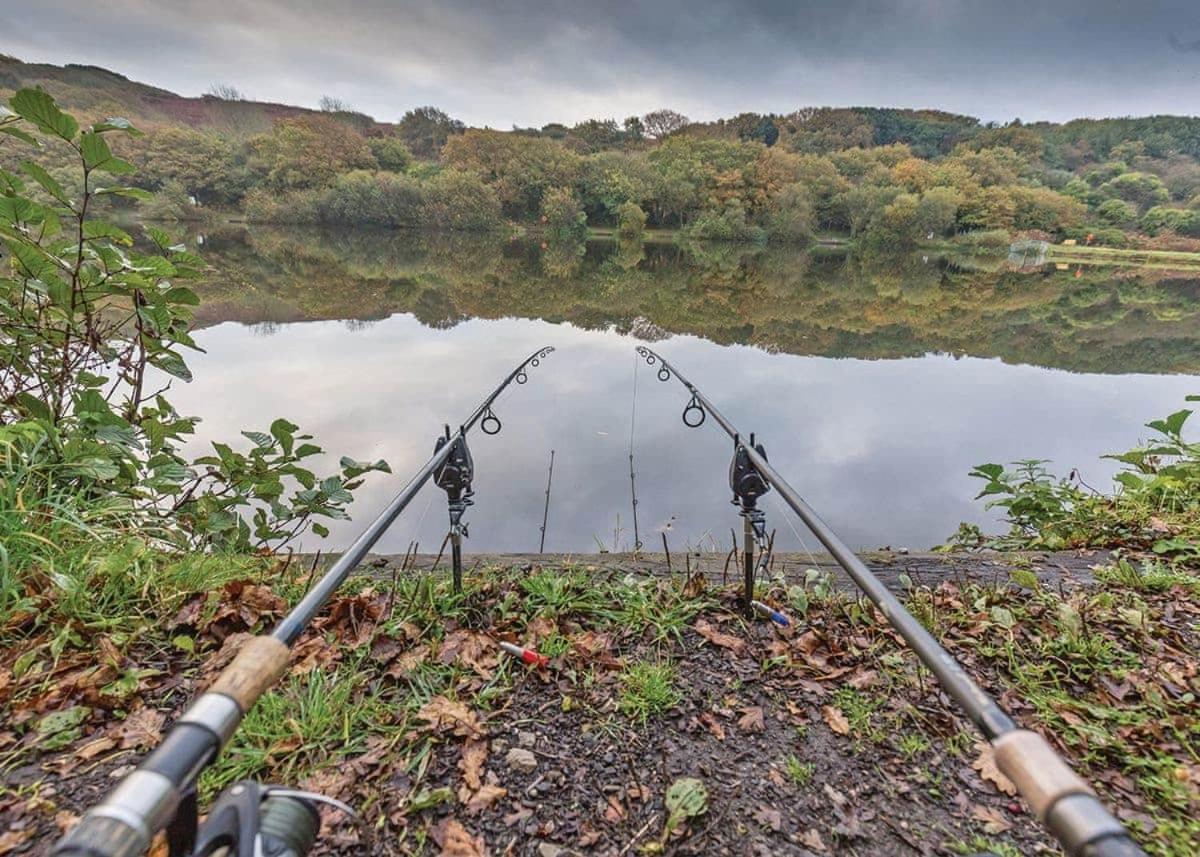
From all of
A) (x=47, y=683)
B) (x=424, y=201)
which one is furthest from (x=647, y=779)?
(x=424, y=201)

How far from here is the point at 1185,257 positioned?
42188 millimetres

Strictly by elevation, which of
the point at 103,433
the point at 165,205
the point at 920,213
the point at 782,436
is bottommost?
the point at 782,436

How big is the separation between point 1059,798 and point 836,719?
1.35 meters

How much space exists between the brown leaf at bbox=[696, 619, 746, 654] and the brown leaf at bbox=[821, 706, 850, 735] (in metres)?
0.36

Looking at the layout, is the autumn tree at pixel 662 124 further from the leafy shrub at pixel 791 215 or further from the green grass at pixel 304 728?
the green grass at pixel 304 728

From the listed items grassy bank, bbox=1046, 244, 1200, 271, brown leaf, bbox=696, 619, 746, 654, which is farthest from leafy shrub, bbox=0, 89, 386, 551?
grassy bank, bbox=1046, 244, 1200, 271

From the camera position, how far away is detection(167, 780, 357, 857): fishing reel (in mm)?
639

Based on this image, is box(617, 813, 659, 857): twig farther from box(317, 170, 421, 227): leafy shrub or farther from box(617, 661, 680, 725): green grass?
box(317, 170, 421, 227): leafy shrub

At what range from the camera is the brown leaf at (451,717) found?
64.7 inches

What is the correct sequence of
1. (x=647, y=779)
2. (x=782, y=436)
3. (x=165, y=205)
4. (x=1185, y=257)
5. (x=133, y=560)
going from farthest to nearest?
(x=1185, y=257)
(x=165, y=205)
(x=782, y=436)
(x=133, y=560)
(x=647, y=779)

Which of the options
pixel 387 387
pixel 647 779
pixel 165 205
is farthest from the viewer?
pixel 165 205

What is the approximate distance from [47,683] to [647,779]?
6.10 ft

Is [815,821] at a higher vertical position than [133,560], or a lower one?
lower

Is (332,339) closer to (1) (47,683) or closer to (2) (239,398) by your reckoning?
(2) (239,398)
